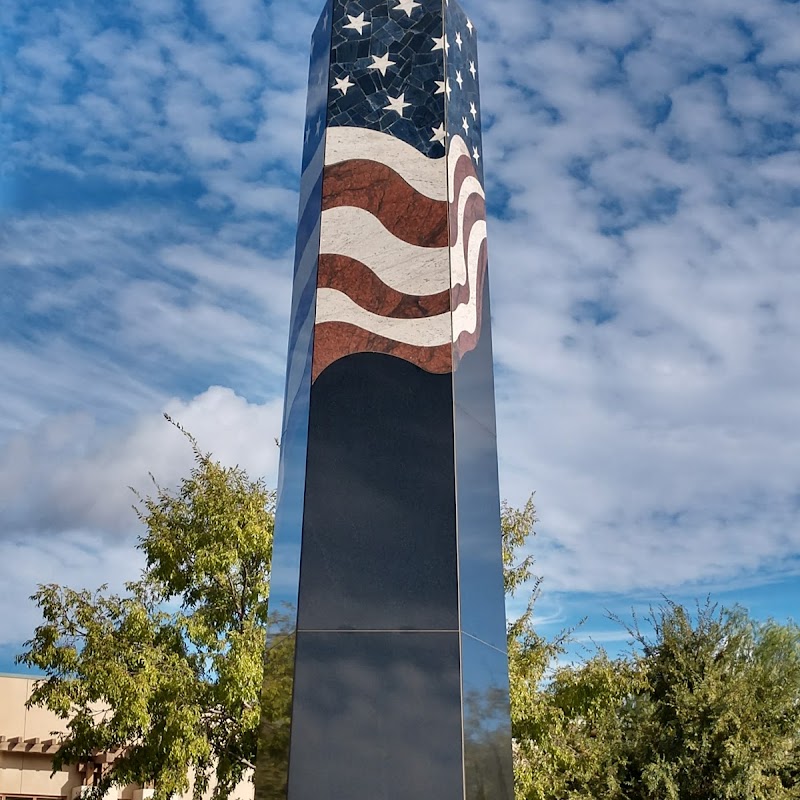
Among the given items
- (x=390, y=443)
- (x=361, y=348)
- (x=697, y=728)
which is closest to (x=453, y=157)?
(x=361, y=348)

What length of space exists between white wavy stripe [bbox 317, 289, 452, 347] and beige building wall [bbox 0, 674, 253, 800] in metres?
16.4

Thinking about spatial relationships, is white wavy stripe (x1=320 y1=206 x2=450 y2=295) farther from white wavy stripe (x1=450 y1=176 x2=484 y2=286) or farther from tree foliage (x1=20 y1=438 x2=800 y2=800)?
tree foliage (x1=20 y1=438 x2=800 y2=800)

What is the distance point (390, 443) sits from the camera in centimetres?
717

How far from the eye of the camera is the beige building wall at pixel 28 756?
21094 millimetres

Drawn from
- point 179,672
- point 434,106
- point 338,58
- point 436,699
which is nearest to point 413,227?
point 434,106

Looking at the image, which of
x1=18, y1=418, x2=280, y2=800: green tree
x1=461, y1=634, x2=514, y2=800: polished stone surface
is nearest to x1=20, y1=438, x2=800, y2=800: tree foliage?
x1=18, y1=418, x2=280, y2=800: green tree

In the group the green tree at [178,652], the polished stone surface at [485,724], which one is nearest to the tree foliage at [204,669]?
the green tree at [178,652]

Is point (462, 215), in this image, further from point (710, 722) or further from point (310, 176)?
point (710, 722)

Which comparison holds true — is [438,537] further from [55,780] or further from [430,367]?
[55,780]

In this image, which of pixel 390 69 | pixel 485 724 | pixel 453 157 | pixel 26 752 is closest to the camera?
pixel 485 724

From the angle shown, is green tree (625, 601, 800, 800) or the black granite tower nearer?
the black granite tower

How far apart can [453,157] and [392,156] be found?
511 millimetres

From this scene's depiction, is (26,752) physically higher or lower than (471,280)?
lower

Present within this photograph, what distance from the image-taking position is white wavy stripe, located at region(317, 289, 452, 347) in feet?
24.5
